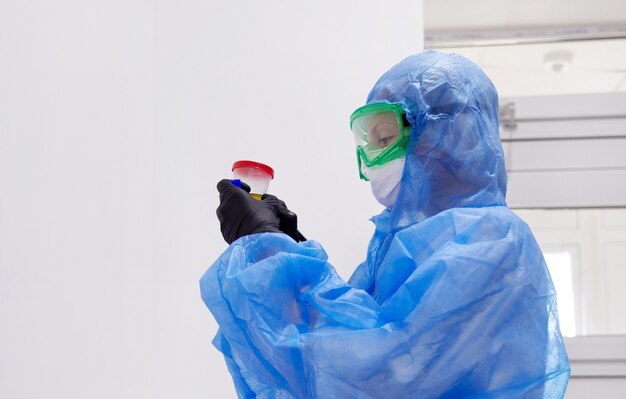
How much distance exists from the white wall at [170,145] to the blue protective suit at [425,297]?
52cm

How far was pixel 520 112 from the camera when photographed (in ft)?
7.87

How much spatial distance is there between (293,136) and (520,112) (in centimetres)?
89

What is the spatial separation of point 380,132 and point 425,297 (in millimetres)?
380

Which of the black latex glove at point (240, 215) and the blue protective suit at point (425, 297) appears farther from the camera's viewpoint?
the black latex glove at point (240, 215)

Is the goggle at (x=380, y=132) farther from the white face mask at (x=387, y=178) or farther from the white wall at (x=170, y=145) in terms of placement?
the white wall at (x=170, y=145)

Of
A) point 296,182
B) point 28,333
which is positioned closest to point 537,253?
point 296,182

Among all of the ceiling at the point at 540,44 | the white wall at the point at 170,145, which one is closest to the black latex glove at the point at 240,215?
the white wall at the point at 170,145

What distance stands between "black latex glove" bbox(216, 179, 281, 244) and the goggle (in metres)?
0.22

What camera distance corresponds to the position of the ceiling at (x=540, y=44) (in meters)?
2.49

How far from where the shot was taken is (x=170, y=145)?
6.40ft

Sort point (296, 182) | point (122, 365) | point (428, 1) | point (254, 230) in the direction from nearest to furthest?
point (254, 230), point (122, 365), point (296, 182), point (428, 1)

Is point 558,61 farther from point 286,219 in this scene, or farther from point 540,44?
point 286,219

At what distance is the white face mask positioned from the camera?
1312 mm

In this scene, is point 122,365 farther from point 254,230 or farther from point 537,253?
point 537,253
